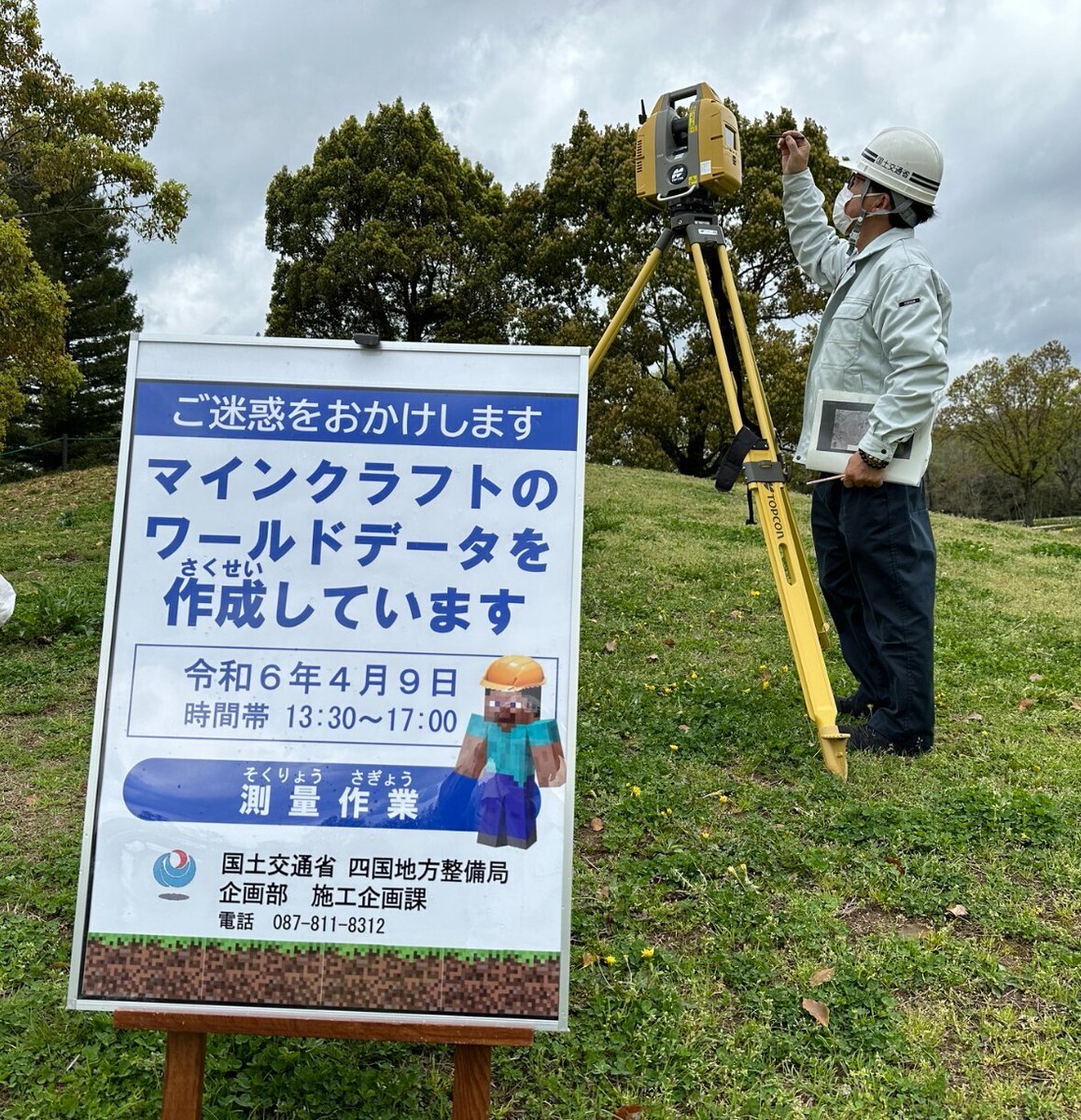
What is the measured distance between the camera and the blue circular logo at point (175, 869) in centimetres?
171

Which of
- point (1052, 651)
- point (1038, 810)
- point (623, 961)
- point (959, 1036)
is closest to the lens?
point (959, 1036)

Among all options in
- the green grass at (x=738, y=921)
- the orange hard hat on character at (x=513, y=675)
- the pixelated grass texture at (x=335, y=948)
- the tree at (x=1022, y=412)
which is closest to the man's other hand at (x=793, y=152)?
the green grass at (x=738, y=921)

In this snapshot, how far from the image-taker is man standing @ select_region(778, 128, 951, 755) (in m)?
3.36

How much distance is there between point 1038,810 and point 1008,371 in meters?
36.1

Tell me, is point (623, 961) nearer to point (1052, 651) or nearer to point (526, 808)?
point (526, 808)

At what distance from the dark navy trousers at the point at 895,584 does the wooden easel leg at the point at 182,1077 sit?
2.75m

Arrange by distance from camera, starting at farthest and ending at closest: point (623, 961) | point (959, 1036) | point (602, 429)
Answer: point (602, 429) < point (623, 961) < point (959, 1036)

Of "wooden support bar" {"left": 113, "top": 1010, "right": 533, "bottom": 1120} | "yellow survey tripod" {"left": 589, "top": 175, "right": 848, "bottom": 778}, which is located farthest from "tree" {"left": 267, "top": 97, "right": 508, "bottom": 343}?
"wooden support bar" {"left": 113, "top": 1010, "right": 533, "bottom": 1120}

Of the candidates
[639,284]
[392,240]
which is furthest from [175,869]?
[392,240]

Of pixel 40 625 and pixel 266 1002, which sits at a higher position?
pixel 40 625

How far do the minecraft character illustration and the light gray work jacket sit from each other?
210cm

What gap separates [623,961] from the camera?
2516 mm

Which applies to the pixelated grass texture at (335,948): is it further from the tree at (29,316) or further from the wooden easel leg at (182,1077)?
the tree at (29,316)

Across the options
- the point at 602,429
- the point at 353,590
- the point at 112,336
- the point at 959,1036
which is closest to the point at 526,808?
the point at 353,590
